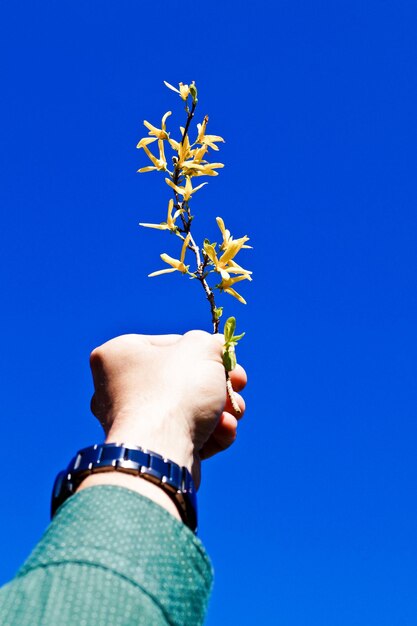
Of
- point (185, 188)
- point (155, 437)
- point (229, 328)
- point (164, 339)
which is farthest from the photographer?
point (185, 188)

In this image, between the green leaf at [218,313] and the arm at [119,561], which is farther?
the green leaf at [218,313]

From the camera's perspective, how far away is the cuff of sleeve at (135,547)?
1029 mm

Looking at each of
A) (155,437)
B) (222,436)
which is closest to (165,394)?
(155,437)

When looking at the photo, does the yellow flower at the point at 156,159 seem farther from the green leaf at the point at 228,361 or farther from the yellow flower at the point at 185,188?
the green leaf at the point at 228,361

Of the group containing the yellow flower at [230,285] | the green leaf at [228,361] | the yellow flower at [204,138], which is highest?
the yellow flower at [204,138]

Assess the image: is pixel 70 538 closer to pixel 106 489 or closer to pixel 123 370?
pixel 106 489

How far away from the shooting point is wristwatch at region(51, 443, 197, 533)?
1453 millimetres

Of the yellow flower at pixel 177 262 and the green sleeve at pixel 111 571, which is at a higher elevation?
the yellow flower at pixel 177 262

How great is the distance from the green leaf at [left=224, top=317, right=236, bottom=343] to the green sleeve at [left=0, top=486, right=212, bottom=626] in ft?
4.67

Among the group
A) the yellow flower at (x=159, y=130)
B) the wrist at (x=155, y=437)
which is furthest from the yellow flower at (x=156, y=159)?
the wrist at (x=155, y=437)

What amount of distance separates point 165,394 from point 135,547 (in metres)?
0.89

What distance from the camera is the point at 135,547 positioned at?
3.54 ft

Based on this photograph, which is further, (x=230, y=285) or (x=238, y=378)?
(x=230, y=285)

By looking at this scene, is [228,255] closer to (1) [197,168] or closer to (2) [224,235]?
(2) [224,235]
